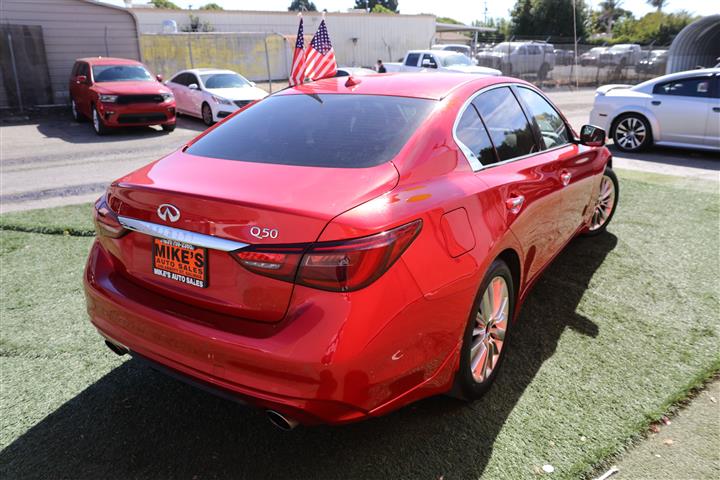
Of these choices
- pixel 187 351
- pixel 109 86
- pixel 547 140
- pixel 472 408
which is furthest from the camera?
pixel 109 86

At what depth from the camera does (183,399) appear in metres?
3.10

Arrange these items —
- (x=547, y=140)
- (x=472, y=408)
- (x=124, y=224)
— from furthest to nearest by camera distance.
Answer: (x=547, y=140) < (x=472, y=408) < (x=124, y=224)

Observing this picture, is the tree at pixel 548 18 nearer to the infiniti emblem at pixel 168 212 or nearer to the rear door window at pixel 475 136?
the rear door window at pixel 475 136

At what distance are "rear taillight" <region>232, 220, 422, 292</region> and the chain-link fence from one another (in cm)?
2859

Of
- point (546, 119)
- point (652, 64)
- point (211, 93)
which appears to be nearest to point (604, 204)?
point (546, 119)

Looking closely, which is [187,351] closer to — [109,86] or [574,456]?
[574,456]

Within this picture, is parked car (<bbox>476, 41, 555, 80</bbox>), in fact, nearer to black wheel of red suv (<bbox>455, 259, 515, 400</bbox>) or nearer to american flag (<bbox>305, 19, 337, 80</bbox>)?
american flag (<bbox>305, 19, 337, 80</bbox>)

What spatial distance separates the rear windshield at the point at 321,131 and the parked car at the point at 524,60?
27436 millimetres

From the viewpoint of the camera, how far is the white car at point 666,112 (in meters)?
10.1

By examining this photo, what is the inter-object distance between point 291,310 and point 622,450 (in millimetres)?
1726

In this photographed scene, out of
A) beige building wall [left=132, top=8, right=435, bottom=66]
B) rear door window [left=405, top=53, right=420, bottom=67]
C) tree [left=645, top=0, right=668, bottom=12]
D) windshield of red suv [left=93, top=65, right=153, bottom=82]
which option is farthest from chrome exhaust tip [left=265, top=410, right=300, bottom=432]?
tree [left=645, top=0, right=668, bottom=12]

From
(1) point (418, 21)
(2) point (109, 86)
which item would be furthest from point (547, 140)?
(1) point (418, 21)

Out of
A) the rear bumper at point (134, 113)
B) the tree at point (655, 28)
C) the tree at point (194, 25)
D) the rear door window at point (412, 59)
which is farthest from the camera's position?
the tree at point (655, 28)

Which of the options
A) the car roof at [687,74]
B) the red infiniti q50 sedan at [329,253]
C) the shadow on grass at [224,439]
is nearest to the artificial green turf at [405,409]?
the shadow on grass at [224,439]
